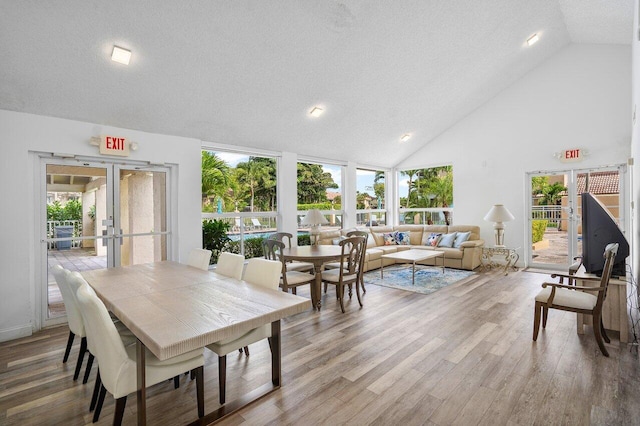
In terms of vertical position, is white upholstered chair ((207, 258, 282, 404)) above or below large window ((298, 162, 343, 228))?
below

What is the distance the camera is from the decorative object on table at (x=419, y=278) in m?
4.96

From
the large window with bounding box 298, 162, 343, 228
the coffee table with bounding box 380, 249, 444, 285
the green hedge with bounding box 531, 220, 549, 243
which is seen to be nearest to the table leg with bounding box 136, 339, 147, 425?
the coffee table with bounding box 380, 249, 444, 285

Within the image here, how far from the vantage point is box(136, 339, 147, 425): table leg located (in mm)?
1627

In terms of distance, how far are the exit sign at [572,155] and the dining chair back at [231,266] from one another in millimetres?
6213

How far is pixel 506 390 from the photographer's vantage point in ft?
7.16

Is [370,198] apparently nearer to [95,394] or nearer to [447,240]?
[447,240]

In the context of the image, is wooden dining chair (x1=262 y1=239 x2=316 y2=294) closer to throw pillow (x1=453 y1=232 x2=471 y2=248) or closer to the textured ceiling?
the textured ceiling

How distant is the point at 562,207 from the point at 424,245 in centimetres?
266

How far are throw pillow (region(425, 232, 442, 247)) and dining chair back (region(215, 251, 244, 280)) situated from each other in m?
5.03

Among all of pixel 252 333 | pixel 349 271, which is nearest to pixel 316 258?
pixel 349 271

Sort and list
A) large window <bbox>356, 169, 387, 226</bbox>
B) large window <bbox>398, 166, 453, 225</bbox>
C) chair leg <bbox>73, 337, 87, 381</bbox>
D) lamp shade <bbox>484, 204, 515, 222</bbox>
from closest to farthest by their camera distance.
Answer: chair leg <bbox>73, 337, 87, 381</bbox> → lamp shade <bbox>484, 204, 515, 222</bbox> → large window <bbox>398, 166, 453, 225</bbox> → large window <bbox>356, 169, 387, 226</bbox>

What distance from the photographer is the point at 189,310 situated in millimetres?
1859

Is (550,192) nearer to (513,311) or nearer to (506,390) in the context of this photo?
(513,311)

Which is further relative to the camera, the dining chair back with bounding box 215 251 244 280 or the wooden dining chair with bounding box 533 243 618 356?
the dining chair back with bounding box 215 251 244 280
